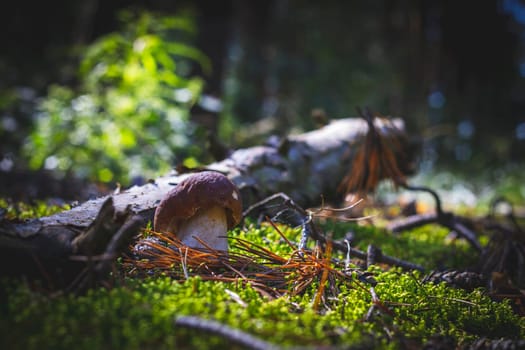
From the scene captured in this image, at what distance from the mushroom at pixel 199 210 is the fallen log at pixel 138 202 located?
0.45 ft

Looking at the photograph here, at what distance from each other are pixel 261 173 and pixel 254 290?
1.43 m

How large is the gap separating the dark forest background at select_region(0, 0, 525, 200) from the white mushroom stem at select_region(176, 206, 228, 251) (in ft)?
15.5

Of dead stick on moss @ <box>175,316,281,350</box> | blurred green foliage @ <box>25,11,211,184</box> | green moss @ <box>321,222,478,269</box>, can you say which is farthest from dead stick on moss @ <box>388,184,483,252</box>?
blurred green foliage @ <box>25,11,211,184</box>

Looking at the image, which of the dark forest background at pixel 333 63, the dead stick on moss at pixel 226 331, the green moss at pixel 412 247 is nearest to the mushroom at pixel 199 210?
the dead stick on moss at pixel 226 331

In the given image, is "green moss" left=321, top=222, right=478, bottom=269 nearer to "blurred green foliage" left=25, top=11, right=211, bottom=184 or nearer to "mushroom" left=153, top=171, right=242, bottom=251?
"mushroom" left=153, top=171, right=242, bottom=251

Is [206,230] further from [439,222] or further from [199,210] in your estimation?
[439,222]

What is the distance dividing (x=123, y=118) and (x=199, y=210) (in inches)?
142

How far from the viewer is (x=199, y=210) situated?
1.79m

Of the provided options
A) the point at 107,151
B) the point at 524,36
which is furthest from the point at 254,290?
the point at 524,36

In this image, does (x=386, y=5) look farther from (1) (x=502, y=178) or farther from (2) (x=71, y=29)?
(2) (x=71, y=29)

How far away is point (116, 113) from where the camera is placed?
496 cm

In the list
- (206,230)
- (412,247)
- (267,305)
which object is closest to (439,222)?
(412,247)

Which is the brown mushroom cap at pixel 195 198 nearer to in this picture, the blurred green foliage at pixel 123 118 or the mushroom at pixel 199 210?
the mushroom at pixel 199 210

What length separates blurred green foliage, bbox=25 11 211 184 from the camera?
4.63 metres
